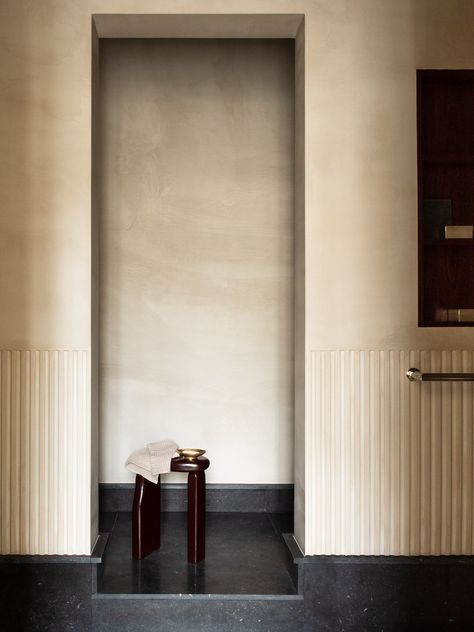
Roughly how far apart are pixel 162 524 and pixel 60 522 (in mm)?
677

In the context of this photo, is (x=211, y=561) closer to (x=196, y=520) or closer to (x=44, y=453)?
(x=196, y=520)

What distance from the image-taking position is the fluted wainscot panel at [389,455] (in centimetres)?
198

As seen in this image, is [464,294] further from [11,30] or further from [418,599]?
[11,30]

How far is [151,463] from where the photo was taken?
2.23 m

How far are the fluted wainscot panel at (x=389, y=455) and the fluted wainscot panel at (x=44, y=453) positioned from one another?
32.3 inches

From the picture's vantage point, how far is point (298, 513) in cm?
212

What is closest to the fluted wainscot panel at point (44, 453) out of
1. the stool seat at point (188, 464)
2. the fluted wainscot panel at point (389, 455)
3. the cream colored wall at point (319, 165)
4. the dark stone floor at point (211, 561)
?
the cream colored wall at point (319, 165)

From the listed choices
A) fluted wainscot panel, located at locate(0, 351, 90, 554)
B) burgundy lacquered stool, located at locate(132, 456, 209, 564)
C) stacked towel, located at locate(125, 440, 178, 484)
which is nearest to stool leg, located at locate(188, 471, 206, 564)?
burgundy lacquered stool, located at locate(132, 456, 209, 564)

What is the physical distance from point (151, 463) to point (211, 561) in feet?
1.43

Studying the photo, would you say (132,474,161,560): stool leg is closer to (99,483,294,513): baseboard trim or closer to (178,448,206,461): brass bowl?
(178,448,206,461): brass bowl

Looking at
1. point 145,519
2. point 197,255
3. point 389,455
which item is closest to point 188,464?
point 145,519

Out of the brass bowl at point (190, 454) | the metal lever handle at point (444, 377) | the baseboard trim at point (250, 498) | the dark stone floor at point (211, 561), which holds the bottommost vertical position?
the dark stone floor at point (211, 561)

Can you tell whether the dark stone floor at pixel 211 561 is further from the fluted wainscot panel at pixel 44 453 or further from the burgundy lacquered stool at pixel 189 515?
the fluted wainscot panel at pixel 44 453

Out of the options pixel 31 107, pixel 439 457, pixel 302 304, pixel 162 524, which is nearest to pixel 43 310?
pixel 31 107
